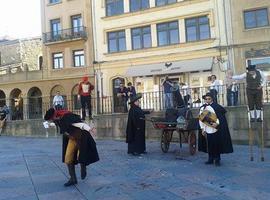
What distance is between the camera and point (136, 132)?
13.2m

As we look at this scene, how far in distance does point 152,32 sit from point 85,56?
6.65 metres

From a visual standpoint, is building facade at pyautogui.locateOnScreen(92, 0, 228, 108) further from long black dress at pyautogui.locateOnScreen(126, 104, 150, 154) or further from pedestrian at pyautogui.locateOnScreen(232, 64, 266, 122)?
long black dress at pyautogui.locateOnScreen(126, 104, 150, 154)

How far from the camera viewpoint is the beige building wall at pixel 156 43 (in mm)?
30609

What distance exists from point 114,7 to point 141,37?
3.78 meters

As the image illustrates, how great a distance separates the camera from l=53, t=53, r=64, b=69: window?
38.0m

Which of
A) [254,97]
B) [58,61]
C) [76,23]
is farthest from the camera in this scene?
[58,61]

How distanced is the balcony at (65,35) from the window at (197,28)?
9.24 meters

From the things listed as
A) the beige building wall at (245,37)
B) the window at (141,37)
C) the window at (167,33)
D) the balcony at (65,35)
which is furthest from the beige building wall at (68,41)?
the beige building wall at (245,37)

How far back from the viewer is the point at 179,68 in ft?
101

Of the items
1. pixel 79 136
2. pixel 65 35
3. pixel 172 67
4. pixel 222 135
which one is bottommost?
pixel 222 135

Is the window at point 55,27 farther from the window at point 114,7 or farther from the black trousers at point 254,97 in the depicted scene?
the black trousers at point 254,97

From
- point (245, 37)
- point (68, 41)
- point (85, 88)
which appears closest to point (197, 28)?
point (245, 37)

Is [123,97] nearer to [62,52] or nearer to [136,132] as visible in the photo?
[136,132]

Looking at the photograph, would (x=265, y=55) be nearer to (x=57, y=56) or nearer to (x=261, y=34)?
(x=261, y=34)
